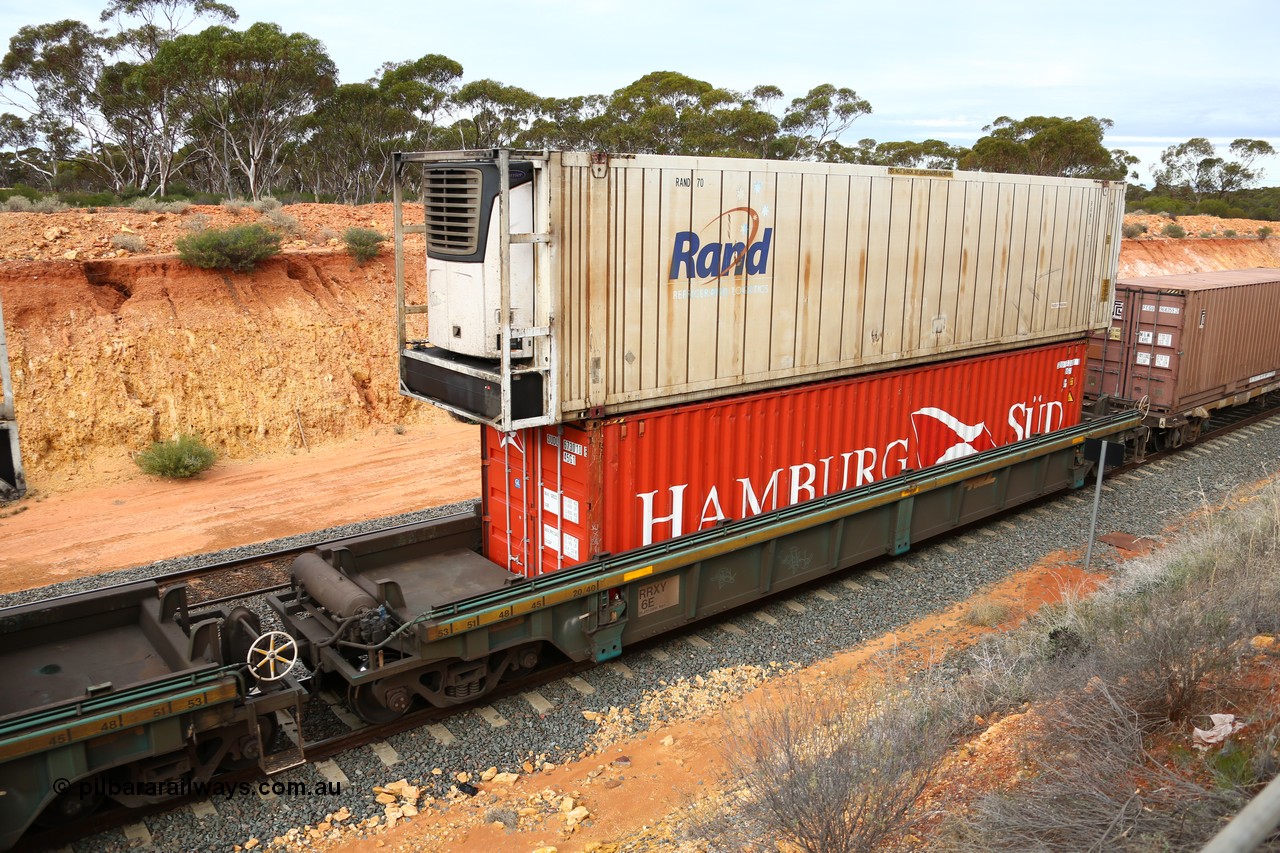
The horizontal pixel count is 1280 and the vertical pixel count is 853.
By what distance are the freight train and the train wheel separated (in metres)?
0.04

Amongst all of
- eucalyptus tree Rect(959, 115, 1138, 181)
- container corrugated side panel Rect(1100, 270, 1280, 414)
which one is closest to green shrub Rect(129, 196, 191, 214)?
container corrugated side panel Rect(1100, 270, 1280, 414)

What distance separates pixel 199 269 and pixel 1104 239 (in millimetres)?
16812

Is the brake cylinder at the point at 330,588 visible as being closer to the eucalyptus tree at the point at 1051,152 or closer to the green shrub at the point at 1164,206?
the eucalyptus tree at the point at 1051,152

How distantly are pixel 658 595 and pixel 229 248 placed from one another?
47.4 feet

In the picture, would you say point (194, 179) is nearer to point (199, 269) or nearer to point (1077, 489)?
point (199, 269)

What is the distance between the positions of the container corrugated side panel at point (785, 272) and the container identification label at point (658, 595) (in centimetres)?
167

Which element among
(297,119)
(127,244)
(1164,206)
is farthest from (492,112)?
(1164,206)

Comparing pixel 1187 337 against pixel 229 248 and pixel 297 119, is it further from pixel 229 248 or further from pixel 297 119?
pixel 297 119

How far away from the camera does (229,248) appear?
18922mm

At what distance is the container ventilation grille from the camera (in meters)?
7.42

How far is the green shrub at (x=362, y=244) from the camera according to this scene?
21.6m

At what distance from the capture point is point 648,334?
26.8ft

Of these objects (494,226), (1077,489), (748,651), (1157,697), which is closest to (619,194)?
(494,226)

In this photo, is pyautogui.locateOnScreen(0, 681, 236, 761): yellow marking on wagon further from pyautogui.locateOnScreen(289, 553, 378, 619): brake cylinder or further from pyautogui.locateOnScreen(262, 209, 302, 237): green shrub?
pyautogui.locateOnScreen(262, 209, 302, 237): green shrub
